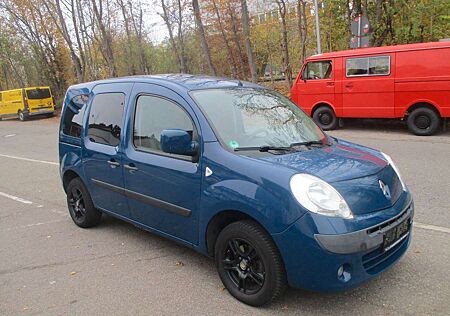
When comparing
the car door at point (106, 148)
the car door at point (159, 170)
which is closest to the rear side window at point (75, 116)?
the car door at point (106, 148)

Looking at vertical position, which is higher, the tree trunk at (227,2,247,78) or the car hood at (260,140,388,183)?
the tree trunk at (227,2,247,78)

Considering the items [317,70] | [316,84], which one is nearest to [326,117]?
[316,84]

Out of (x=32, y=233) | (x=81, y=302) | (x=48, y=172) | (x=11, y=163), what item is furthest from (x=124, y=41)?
(x=81, y=302)

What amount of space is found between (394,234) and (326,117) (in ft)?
31.4

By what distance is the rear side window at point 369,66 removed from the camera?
10.5 metres

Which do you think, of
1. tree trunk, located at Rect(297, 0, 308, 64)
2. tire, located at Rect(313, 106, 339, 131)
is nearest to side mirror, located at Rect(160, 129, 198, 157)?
tire, located at Rect(313, 106, 339, 131)

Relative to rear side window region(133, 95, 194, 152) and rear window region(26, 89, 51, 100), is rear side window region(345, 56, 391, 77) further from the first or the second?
rear window region(26, 89, 51, 100)

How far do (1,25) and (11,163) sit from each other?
2572 cm

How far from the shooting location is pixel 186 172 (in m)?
3.41

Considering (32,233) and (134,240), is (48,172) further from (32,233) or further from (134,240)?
(134,240)

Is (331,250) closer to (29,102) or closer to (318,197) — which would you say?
(318,197)

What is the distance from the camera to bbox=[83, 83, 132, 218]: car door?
4.22 metres

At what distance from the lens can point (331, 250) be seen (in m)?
2.66

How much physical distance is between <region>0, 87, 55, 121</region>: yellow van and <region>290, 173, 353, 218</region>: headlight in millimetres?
26799
